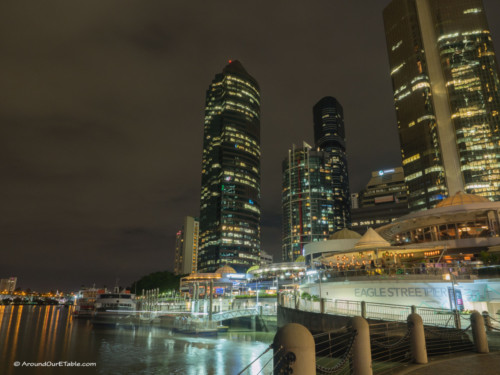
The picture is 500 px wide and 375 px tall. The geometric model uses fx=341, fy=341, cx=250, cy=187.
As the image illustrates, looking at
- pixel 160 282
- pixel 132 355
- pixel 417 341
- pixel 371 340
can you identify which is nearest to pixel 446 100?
pixel 160 282

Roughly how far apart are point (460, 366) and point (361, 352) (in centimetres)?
445

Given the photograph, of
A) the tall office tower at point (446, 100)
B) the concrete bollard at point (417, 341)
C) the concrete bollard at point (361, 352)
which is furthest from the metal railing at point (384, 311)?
the tall office tower at point (446, 100)

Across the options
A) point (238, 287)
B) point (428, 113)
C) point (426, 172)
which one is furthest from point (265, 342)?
point (428, 113)

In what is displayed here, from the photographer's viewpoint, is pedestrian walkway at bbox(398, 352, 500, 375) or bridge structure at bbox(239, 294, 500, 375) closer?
bridge structure at bbox(239, 294, 500, 375)

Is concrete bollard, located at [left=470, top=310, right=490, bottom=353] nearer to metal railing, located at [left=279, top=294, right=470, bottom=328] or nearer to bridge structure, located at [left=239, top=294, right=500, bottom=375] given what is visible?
bridge structure, located at [left=239, top=294, right=500, bottom=375]

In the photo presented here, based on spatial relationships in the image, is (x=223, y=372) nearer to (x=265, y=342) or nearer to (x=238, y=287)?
(x=265, y=342)

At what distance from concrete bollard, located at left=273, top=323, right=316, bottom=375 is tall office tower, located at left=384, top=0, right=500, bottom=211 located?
442ft

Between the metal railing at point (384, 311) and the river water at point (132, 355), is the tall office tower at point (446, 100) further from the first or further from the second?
the river water at point (132, 355)

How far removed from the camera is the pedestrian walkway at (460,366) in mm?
10155

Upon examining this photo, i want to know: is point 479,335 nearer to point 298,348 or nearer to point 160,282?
point 298,348

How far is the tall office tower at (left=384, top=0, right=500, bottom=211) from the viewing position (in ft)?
399

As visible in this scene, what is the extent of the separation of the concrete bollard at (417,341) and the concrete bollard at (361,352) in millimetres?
3255

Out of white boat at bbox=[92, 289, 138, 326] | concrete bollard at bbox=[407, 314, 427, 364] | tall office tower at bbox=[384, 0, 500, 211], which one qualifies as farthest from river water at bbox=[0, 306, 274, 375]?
tall office tower at bbox=[384, 0, 500, 211]

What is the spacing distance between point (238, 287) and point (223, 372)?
75.6 meters
